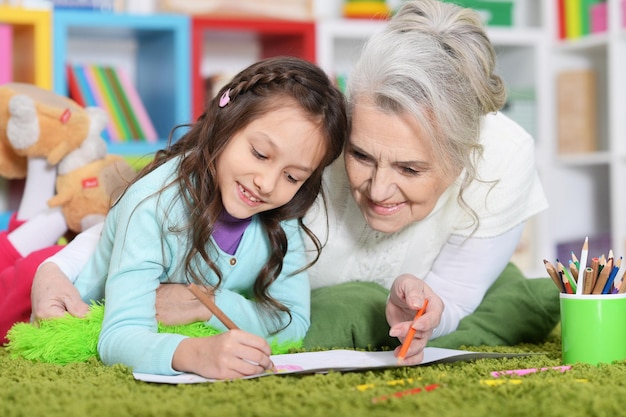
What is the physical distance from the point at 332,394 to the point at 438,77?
1.84ft

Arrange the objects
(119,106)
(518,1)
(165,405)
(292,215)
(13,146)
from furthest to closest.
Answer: (518,1)
(119,106)
(13,146)
(292,215)
(165,405)

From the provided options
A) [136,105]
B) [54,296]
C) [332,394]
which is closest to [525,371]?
[332,394]

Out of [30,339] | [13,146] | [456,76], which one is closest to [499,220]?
[456,76]

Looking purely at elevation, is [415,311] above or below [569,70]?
below

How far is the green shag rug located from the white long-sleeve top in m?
0.41

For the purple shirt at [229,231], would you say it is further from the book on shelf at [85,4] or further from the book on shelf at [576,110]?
the book on shelf at [576,110]

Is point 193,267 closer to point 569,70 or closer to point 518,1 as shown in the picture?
point 569,70

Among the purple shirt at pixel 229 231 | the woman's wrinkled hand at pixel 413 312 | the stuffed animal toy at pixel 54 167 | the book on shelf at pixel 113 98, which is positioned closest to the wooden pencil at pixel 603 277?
the woman's wrinkled hand at pixel 413 312

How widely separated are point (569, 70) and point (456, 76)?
2.11 metres

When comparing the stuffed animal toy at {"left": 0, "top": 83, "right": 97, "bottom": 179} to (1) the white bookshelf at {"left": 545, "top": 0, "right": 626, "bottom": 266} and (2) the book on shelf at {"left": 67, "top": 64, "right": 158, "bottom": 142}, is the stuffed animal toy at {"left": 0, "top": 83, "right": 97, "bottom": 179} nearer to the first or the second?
(2) the book on shelf at {"left": 67, "top": 64, "right": 158, "bottom": 142}

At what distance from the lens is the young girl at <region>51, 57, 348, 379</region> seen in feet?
4.10

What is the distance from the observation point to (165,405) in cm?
91

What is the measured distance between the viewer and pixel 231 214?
132 cm

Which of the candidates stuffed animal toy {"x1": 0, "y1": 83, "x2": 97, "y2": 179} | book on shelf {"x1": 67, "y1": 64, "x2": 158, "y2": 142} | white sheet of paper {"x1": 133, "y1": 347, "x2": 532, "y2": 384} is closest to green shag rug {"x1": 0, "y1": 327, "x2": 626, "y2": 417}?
white sheet of paper {"x1": 133, "y1": 347, "x2": 532, "y2": 384}
